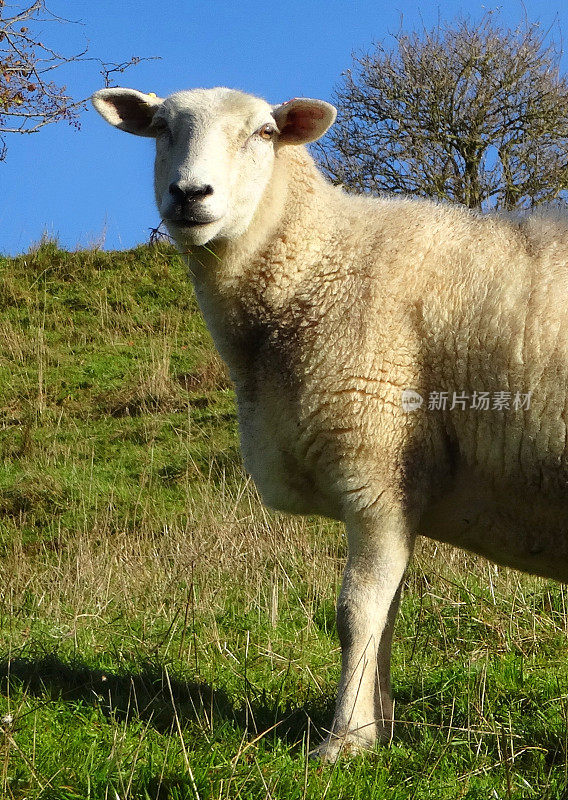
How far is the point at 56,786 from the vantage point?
106 inches

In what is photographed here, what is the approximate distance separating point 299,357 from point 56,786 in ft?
5.66

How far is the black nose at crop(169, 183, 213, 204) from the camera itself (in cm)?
335

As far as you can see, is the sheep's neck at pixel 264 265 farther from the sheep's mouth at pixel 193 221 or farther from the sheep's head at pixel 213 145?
the sheep's mouth at pixel 193 221

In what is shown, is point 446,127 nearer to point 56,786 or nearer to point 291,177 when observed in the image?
point 291,177

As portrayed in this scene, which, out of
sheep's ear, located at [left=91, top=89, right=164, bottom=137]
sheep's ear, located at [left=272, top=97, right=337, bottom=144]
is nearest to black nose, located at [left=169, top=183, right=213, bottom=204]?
sheep's ear, located at [left=272, top=97, right=337, bottom=144]

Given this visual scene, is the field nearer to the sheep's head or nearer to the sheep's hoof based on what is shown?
the sheep's hoof

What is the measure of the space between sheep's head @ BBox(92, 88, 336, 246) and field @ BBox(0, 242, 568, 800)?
174 centimetres

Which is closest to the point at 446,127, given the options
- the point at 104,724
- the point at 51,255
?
the point at 51,255

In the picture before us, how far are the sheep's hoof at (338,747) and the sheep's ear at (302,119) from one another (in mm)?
2400

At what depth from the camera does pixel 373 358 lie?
134 inches

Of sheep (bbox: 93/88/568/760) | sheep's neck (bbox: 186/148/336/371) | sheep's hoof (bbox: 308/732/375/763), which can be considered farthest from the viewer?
sheep's neck (bbox: 186/148/336/371)

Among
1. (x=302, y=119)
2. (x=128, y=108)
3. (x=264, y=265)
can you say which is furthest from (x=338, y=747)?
(x=128, y=108)

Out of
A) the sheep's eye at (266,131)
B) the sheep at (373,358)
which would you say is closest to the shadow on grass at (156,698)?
the sheep at (373,358)

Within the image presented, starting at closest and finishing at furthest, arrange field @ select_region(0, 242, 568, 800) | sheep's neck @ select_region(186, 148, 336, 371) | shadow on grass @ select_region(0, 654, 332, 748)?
field @ select_region(0, 242, 568, 800) → shadow on grass @ select_region(0, 654, 332, 748) → sheep's neck @ select_region(186, 148, 336, 371)
